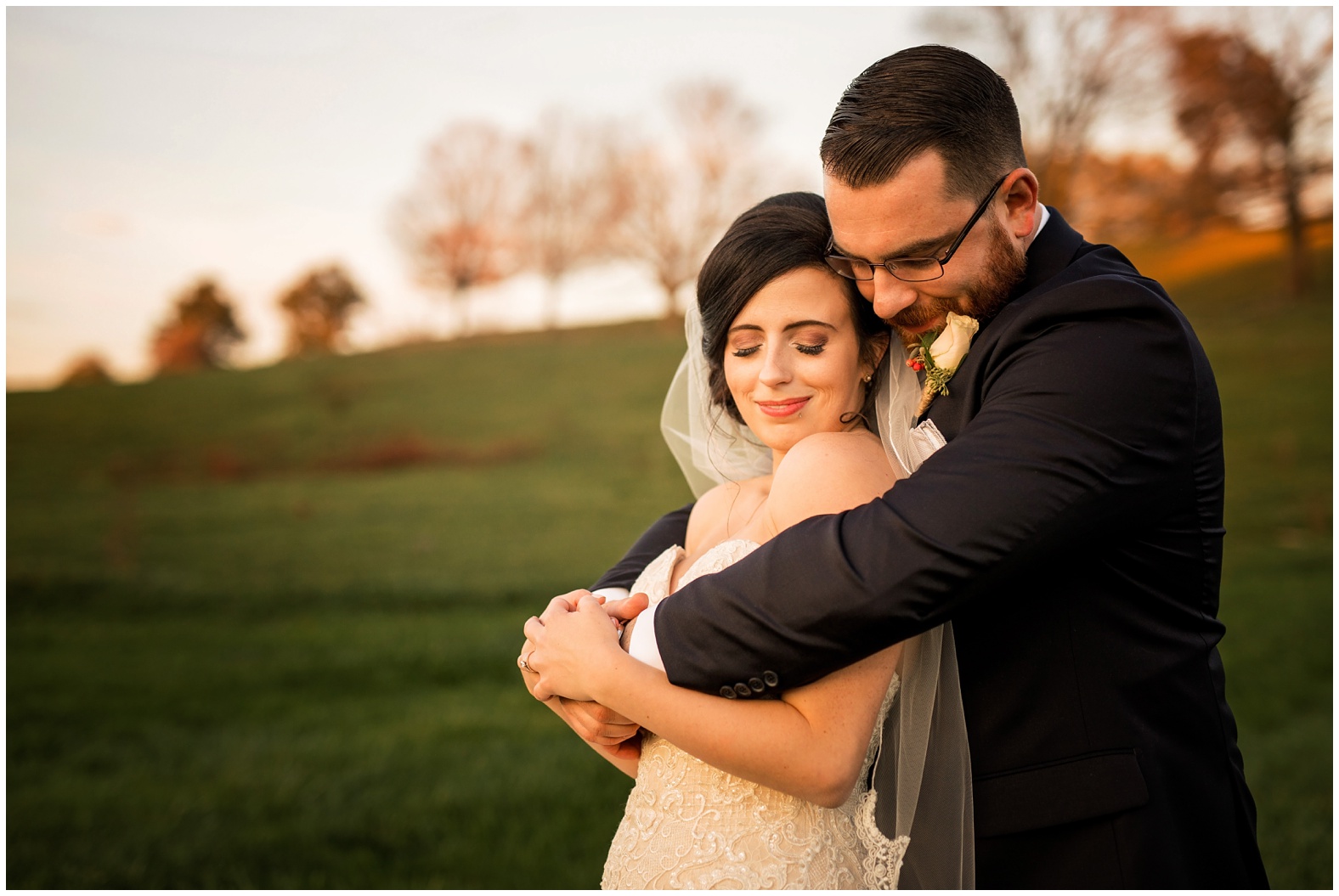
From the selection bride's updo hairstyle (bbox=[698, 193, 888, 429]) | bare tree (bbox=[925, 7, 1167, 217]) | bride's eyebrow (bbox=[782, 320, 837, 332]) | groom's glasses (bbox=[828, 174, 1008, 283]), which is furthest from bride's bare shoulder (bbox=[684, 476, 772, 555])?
bare tree (bbox=[925, 7, 1167, 217])

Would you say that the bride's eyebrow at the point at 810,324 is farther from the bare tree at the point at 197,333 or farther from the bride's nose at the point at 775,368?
the bare tree at the point at 197,333

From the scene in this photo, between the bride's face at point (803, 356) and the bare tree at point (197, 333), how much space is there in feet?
62.7

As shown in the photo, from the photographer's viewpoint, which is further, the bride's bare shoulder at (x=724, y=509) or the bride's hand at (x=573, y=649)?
the bride's bare shoulder at (x=724, y=509)

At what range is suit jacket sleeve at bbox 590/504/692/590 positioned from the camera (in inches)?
117

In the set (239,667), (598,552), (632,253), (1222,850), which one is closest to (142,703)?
(239,667)

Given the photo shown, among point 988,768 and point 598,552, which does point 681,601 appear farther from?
point 598,552

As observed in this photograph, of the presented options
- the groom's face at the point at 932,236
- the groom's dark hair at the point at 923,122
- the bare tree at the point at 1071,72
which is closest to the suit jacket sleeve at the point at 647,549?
the groom's face at the point at 932,236

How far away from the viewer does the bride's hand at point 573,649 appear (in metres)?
2.23

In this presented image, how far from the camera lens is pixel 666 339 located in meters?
24.1

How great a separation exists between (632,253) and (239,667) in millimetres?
14236

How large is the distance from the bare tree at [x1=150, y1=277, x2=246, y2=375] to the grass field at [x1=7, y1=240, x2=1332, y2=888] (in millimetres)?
783

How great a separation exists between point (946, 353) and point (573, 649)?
3.62 feet

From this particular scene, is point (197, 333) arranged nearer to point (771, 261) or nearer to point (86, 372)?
point (86, 372)

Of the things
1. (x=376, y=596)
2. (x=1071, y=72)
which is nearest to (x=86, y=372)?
(x=376, y=596)
